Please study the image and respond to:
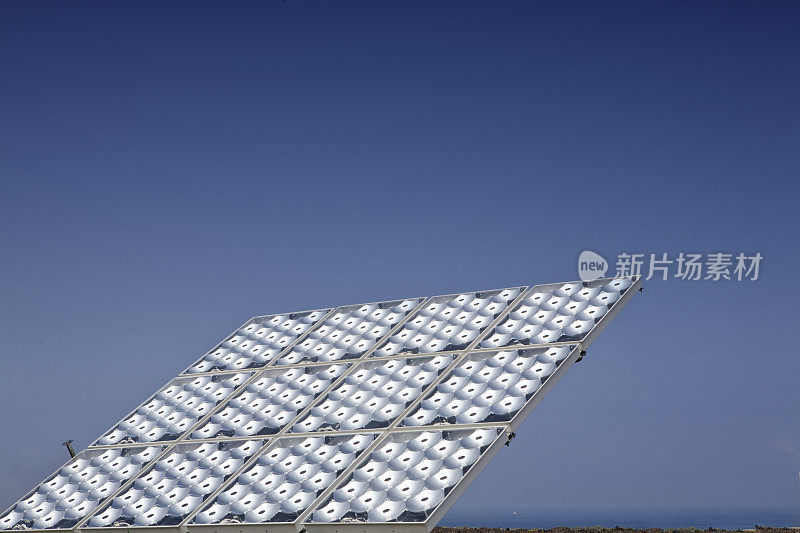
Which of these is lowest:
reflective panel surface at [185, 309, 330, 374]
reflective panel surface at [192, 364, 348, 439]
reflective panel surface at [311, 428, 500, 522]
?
reflective panel surface at [311, 428, 500, 522]

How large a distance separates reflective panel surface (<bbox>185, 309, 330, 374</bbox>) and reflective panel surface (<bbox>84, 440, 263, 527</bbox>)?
4028 mm

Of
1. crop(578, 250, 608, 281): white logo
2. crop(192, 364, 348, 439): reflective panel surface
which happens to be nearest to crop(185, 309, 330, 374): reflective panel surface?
crop(192, 364, 348, 439): reflective panel surface

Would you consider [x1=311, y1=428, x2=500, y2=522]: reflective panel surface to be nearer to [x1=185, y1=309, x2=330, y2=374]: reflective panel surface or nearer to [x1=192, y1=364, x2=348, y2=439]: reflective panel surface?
[x1=192, y1=364, x2=348, y2=439]: reflective panel surface

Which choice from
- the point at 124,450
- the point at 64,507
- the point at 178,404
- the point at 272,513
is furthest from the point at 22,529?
the point at 272,513

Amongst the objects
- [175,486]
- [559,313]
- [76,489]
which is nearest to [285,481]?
[175,486]

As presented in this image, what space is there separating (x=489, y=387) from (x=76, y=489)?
10.4 metres

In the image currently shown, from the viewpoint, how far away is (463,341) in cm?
2208

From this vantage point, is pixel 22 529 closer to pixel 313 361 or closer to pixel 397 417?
pixel 313 361

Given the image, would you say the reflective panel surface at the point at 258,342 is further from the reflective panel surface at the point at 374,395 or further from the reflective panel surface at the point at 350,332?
the reflective panel surface at the point at 374,395

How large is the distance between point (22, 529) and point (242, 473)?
5.84 metres

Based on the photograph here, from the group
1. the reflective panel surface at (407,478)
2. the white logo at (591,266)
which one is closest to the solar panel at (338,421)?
the reflective panel surface at (407,478)

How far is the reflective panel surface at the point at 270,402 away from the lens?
22.1 m

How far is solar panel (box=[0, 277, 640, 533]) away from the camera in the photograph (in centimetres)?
1769

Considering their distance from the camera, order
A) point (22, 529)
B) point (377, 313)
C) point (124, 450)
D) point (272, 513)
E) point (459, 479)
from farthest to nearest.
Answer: point (377, 313), point (124, 450), point (22, 529), point (272, 513), point (459, 479)
